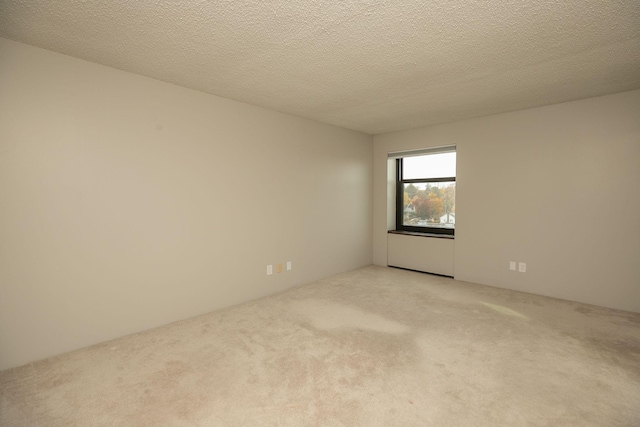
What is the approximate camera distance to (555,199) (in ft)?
11.9

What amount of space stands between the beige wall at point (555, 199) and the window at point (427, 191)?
0.28 metres

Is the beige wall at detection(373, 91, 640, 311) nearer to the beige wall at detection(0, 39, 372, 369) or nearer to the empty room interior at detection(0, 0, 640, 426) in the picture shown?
the empty room interior at detection(0, 0, 640, 426)

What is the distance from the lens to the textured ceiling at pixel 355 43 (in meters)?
1.75

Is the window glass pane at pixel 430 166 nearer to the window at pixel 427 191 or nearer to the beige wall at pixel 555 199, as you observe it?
the window at pixel 427 191

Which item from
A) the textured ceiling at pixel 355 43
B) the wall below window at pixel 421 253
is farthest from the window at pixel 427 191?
the textured ceiling at pixel 355 43

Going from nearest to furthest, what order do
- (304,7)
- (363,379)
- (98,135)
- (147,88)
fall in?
1. (304,7)
2. (363,379)
3. (98,135)
4. (147,88)

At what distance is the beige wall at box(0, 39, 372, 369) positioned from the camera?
220 cm

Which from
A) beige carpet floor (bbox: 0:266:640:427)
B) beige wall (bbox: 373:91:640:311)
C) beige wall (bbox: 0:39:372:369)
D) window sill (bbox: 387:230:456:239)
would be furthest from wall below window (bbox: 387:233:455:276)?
beige wall (bbox: 0:39:372:369)

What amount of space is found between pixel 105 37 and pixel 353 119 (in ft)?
9.54

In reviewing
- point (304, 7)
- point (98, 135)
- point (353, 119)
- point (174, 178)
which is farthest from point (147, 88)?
point (353, 119)

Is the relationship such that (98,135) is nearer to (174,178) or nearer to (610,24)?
(174,178)

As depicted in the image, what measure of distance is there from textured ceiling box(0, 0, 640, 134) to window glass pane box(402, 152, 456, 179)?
57.3 inches

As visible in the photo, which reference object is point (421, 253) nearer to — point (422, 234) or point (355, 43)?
point (422, 234)

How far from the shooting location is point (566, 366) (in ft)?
7.17
